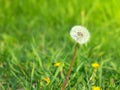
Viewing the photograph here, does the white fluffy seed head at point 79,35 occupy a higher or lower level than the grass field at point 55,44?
lower

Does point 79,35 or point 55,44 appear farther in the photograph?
point 55,44

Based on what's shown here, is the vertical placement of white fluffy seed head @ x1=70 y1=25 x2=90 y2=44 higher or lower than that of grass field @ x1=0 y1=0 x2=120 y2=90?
lower

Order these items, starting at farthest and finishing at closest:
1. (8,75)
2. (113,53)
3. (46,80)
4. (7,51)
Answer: (113,53) → (7,51) → (8,75) → (46,80)

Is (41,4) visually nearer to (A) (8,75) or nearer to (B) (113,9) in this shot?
(B) (113,9)

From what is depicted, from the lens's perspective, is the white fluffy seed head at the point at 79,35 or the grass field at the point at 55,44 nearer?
the white fluffy seed head at the point at 79,35

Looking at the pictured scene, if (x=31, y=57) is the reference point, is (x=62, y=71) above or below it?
below

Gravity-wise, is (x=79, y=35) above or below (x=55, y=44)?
below

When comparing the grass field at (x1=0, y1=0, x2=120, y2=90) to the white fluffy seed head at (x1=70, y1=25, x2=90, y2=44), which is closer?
the white fluffy seed head at (x1=70, y1=25, x2=90, y2=44)

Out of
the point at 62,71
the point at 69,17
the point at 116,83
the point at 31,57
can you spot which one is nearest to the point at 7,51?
the point at 31,57
